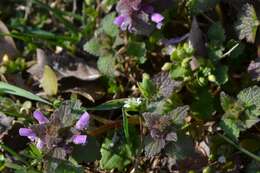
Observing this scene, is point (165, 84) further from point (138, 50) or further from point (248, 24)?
point (248, 24)

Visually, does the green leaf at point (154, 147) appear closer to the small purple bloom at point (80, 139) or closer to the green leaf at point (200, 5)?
the small purple bloom at point (80, 139)

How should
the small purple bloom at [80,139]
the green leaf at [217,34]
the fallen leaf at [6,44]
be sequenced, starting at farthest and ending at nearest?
the fallen leaf at [6,44] < the green leaf at [217,34] < the small purple bloom at [80,139]

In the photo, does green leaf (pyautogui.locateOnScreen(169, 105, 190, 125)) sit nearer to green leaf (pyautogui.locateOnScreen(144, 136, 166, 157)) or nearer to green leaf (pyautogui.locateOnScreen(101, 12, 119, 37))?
green leaf (pyautogui.locateOnScreen(144, 136, 166, 157))

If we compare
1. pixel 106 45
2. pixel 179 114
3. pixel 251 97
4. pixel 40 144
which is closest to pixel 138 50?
pixel 106 45

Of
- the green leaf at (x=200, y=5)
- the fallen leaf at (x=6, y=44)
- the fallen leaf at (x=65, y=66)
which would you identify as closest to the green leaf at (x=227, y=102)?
the green leaf at (x=200, y=5)

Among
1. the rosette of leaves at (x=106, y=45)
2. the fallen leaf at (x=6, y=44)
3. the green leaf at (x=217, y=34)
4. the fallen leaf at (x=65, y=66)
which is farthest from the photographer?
the fallen leaf at (x=6, y=44)

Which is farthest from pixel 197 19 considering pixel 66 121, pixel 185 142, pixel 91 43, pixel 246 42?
pixel 66 121

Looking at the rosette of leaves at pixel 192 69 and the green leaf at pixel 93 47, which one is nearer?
the rosette of leaves at pixel 192 69
